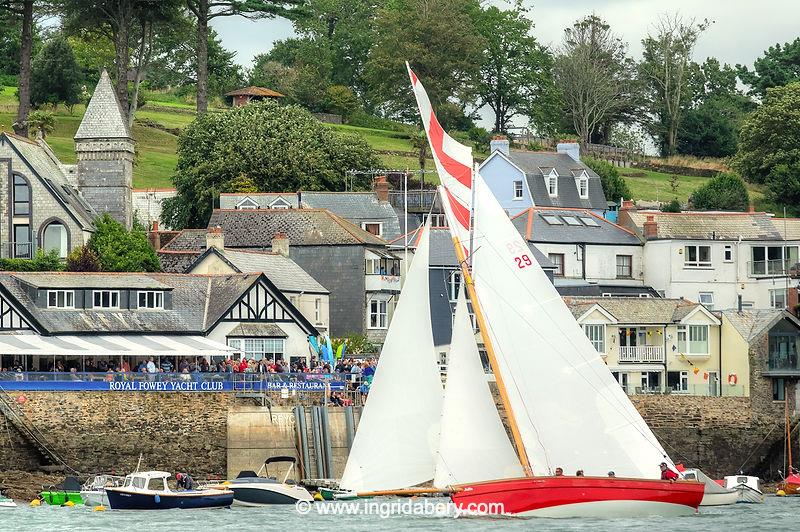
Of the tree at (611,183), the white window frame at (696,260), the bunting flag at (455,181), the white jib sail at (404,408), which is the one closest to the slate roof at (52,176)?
the white window frame at (696,260)

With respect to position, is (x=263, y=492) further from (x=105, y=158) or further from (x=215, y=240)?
(x=105, y=158)

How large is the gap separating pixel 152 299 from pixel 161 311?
64 centimetres

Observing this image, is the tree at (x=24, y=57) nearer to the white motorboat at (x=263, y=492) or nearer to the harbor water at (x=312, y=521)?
the harbor water at (x=312, y=521)

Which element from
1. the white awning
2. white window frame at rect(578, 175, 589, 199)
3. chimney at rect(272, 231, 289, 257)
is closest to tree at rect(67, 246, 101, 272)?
chimney at rect(272, 231, 289, 257)

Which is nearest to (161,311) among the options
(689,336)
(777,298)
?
(689,336)

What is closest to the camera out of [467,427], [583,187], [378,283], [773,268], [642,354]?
[467,427]

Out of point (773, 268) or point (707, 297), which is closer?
point (707, 297)

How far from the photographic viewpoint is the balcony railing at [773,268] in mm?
102188

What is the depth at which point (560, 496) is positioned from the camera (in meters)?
58.6

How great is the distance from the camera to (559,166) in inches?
4437

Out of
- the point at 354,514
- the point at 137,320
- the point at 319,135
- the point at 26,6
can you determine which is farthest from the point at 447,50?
the point at 354,514

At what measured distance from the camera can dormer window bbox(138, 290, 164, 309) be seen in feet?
274

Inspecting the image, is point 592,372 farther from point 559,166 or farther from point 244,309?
point 559,166

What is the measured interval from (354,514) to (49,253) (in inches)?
1281
